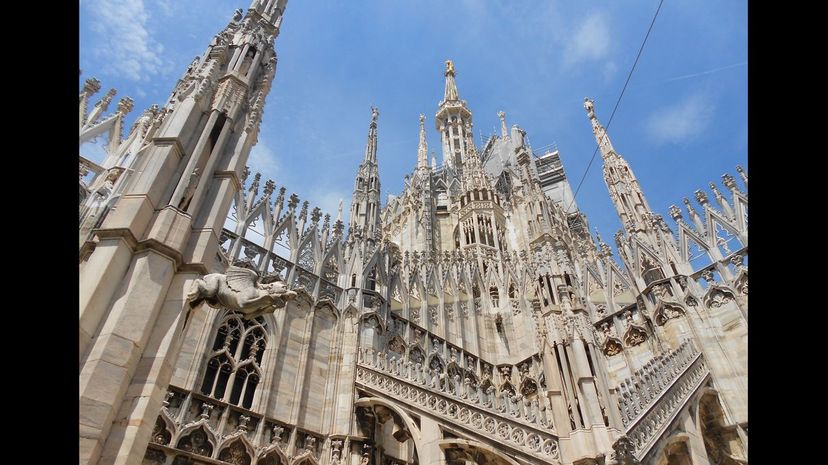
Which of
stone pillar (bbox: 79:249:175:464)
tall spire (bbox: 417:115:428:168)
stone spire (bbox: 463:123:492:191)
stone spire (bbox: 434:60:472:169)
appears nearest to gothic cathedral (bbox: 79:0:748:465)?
stone pillar (bbox: 79:249:175:464)

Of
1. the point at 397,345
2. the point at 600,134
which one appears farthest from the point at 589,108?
the point at 397,345

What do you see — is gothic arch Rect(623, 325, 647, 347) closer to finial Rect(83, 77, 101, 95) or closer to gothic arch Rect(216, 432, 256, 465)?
gothic arch Rect(216, 432, 256, 465)

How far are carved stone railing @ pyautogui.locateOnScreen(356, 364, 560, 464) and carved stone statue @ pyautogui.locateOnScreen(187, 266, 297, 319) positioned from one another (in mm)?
7165

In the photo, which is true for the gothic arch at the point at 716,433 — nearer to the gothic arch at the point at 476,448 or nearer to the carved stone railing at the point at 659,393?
the carved stone railing at the point at 659,393

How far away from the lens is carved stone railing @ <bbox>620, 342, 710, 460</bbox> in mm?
10828

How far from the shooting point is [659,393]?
12.2 m

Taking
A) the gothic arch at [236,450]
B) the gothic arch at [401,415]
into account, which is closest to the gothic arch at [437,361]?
the gothic arch at [401,415]

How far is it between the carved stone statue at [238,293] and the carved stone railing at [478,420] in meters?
7.17

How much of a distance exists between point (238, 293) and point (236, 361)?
7962mm

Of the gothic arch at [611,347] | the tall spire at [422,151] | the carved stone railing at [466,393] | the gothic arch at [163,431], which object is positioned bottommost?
the gothic arch at [163,431]

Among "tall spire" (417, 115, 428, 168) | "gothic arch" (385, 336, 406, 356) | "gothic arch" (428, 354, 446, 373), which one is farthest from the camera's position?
"tall spire" (417, 115, 428, 168)

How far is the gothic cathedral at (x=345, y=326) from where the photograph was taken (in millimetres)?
5301
